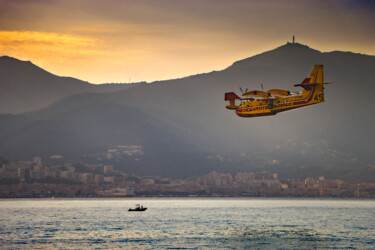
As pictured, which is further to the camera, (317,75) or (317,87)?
(317,75)

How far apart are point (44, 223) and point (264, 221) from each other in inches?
2254

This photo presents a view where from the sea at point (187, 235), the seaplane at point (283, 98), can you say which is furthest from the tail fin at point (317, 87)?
the sea at point (187, 235)

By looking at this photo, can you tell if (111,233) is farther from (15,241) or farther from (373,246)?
(373,246)

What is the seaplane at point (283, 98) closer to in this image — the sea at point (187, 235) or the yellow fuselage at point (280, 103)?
the yellow fuselage at point (280, 103)

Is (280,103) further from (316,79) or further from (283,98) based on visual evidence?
(316,79)

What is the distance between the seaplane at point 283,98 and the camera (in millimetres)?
95500

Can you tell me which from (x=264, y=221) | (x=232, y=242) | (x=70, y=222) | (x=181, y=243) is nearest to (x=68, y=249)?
(x=181, y=243)

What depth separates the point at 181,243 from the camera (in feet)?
412

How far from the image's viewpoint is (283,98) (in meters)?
96.9

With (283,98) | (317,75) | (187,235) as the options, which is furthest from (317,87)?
(187,235)

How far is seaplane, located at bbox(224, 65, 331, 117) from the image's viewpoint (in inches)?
3760

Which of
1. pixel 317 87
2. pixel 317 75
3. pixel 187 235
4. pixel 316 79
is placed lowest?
pixel 187 235

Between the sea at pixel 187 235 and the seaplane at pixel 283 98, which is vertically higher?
the seaplane at pixel 283 98

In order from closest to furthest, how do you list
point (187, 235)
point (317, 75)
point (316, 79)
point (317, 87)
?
1. point (317, 87)
2. point (316, 79)
3. point (317, 75)
4. point (187, 235)
